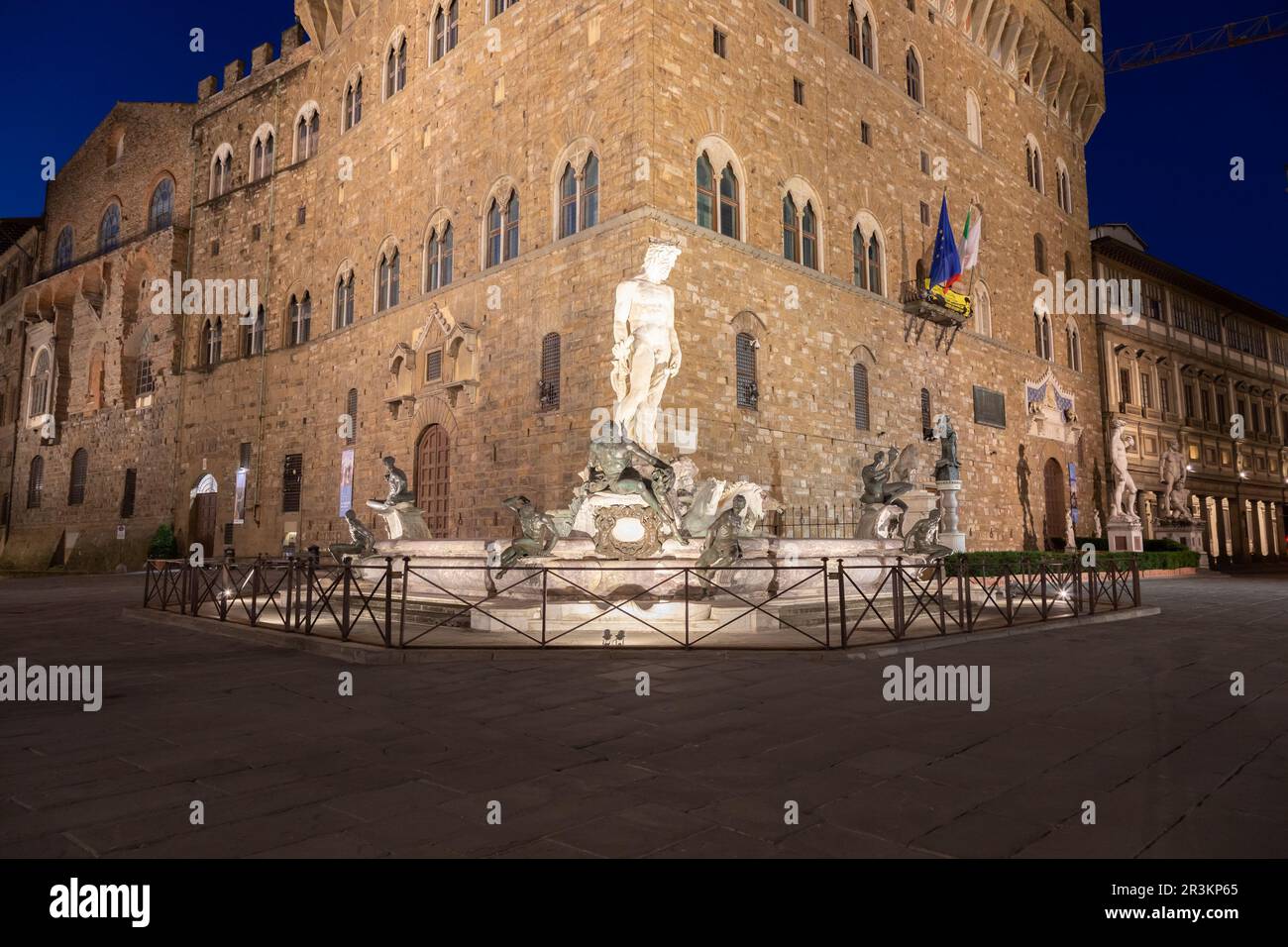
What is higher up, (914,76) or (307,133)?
(307,133)

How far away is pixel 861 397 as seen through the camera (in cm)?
1833

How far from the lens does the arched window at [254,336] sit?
2472 centimetres

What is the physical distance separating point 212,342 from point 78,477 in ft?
31.9

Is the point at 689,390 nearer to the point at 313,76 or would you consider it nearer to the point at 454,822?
the point at 454,822

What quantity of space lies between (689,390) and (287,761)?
11.1 metres

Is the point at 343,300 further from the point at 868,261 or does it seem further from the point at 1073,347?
the point at 1073,347

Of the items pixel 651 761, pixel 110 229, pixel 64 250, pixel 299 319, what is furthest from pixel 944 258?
pixel 64 250

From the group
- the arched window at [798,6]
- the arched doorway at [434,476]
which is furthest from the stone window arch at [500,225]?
the arched window at [798,6]

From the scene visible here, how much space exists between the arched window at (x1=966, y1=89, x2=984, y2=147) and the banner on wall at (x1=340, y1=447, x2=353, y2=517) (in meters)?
19.3

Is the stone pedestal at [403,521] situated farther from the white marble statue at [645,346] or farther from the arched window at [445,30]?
the arched window at [445,30]

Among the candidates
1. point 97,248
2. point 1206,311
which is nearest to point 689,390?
point 97,248

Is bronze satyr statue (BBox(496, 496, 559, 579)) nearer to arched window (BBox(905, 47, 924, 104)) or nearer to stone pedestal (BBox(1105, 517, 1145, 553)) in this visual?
arched window (BBox(905, 47, 924, 104))
